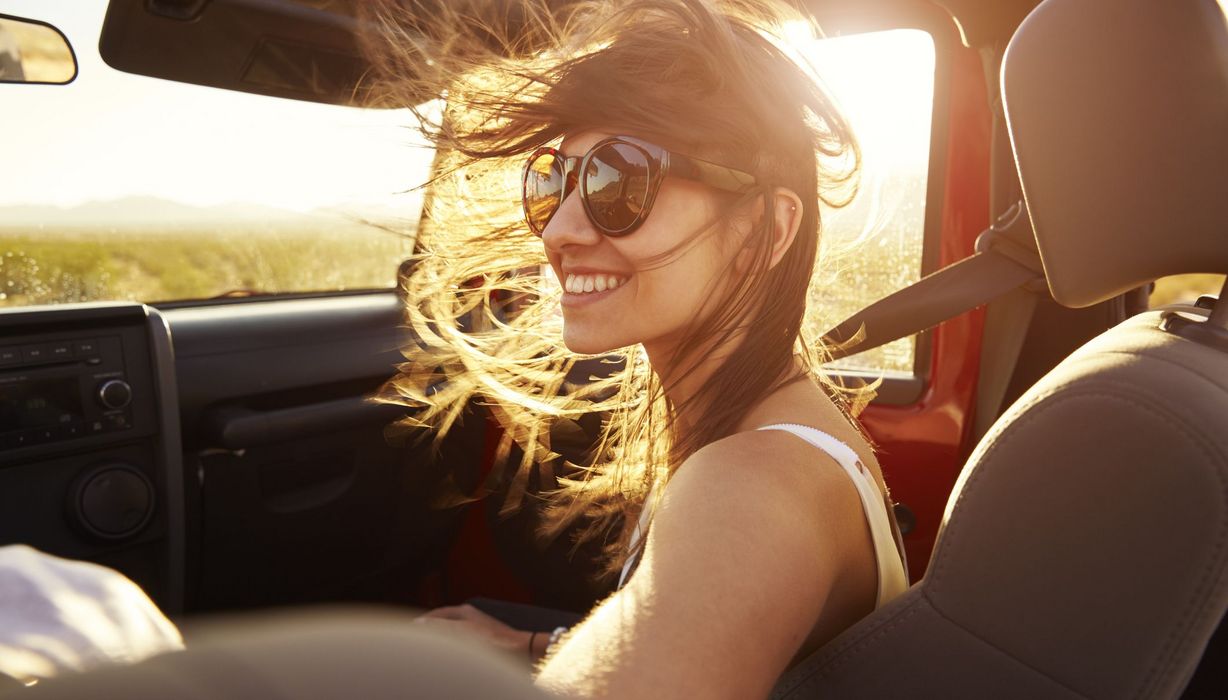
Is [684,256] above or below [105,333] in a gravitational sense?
above

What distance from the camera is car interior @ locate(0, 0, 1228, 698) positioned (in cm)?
85

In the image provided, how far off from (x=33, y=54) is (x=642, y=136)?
1573 millimetres

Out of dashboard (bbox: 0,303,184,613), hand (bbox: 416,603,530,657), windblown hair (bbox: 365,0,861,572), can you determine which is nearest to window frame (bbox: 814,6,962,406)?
windblown hair (bbox: 365,0,861,572)

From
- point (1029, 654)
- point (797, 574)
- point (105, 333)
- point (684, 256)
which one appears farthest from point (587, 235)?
point (105, 333)

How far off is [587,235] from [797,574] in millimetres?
665

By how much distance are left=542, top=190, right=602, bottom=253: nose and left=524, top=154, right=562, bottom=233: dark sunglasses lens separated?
0.02m

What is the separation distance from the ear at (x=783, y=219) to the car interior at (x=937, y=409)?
13.2 inches

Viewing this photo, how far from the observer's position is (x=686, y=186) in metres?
1.33

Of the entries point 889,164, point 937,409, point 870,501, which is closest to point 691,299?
point 870,501

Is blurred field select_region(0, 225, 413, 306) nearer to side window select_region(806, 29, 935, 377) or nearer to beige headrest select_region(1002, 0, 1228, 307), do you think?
side window select_region(806, 29, 935, 377)

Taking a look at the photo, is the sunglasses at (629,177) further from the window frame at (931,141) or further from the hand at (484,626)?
the window frame at (931,141)

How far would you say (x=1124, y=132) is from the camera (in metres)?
1.03

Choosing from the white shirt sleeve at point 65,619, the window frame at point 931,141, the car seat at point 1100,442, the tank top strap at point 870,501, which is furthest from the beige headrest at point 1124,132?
the window frame at point 931,141

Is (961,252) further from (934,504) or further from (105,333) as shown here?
(105,333)
